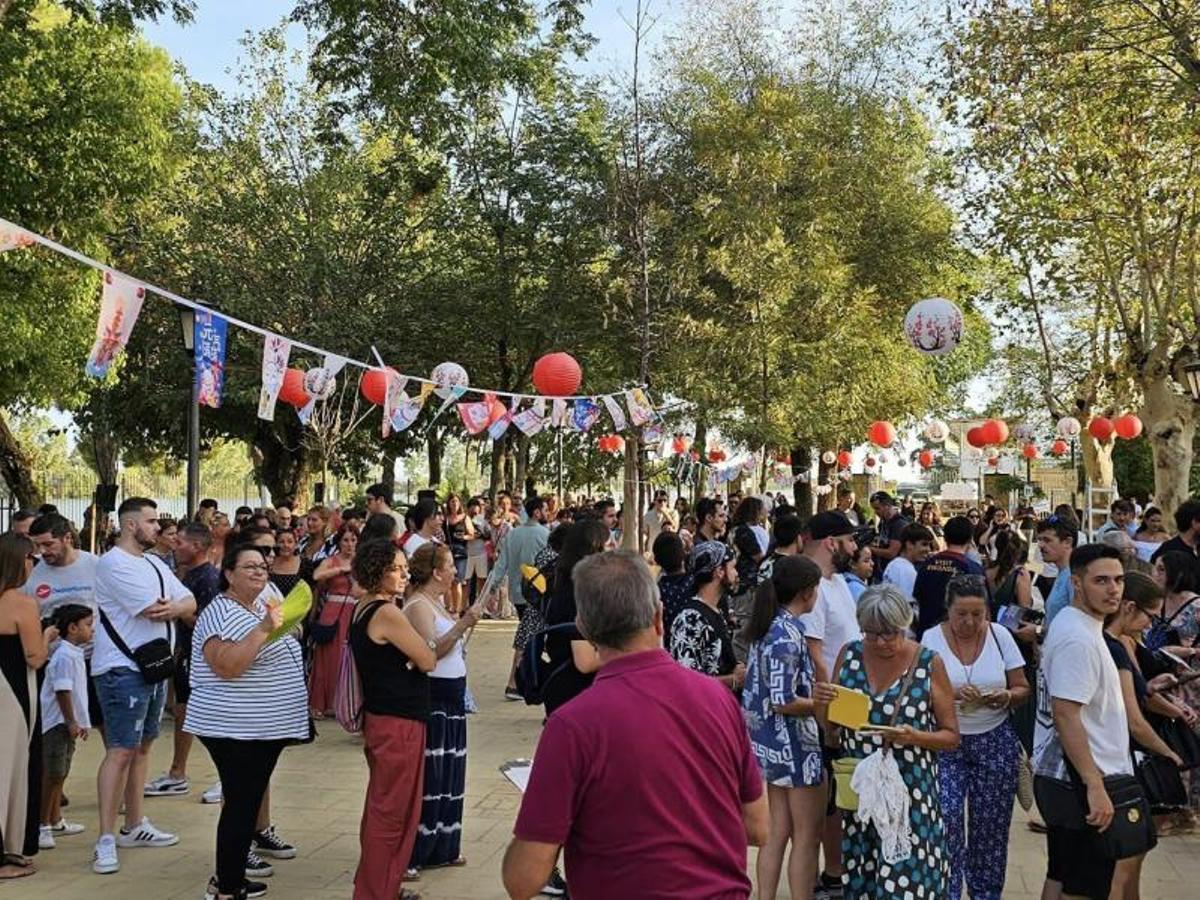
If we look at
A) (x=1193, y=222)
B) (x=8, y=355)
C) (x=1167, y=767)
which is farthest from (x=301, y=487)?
(x=1167, y=767)

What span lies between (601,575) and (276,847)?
4325mm

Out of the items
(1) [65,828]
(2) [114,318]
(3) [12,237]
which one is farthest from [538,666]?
(2) [114,318]

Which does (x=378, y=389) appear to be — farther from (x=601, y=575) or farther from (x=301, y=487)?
(x=301, y=487)

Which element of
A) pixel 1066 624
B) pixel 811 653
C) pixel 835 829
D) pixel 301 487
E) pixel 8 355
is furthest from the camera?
pixel 301 487

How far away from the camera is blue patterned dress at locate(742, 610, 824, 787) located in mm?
4938

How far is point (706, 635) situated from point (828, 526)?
106 cm

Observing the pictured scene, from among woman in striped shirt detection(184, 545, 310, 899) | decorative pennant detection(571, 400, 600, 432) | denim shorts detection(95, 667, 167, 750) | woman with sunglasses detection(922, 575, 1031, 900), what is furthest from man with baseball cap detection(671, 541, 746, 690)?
decorative pennant detection(571, 400, 600, 432)

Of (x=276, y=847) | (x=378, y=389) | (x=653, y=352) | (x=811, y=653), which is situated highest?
(x=653, y=352)

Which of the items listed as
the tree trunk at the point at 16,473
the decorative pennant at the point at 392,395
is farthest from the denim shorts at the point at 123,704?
the tree trunk at the point at 16,473

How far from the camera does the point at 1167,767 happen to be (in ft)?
15.5

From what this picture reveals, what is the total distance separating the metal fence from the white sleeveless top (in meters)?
5.34

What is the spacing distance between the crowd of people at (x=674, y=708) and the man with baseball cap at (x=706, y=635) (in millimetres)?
13

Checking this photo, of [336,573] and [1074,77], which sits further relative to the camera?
[1074,77]

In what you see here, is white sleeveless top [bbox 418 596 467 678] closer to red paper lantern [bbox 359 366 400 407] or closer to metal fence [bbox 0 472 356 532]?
metal fence [bbox 0 472 356 532]
